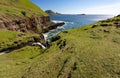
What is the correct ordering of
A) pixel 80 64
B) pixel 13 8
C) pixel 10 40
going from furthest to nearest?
pixel 13 8, pixel 10 40, pixel 80 64

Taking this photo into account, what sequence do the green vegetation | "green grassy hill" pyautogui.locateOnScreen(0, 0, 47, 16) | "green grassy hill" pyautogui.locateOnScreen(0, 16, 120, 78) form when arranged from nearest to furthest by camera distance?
"green grassy hill" pyautogui.locateOnScreen(0, 16, 120, 78), the green vegetation, "green grassy hill" pyautogui.locateOnScreen(0, 0, 47, 16)

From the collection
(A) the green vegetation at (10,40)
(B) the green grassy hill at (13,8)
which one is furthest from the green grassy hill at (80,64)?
(B) the green grassy hill at (13,8)

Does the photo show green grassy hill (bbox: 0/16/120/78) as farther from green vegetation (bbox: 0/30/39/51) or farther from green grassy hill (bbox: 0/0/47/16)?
green grassy hill (bbox: 0/0/47/16)

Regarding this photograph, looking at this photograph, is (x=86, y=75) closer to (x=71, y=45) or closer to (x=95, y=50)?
(x=95, y=50)

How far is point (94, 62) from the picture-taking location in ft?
53.0

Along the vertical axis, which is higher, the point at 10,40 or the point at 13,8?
the point at 13,8

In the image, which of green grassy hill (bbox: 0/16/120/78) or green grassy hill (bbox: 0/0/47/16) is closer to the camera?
green grassy hill (bbox: 0/16/120/78)

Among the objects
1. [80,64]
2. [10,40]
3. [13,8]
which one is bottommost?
[10,40]

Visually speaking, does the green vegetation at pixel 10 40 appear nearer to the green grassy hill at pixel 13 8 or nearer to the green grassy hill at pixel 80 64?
the green grassy hill at pixel 80 64

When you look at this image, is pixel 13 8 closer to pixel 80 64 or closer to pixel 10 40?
pixel 10 40

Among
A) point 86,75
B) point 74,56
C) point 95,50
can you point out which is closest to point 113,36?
point 95,50

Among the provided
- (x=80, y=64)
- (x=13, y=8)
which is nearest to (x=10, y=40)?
(x=80, y=64)

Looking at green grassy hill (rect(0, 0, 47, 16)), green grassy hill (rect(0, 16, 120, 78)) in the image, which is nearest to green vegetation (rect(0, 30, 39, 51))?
green grassy hill (rect(0, 16, 120, 78))

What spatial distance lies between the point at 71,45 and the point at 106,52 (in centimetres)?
519
